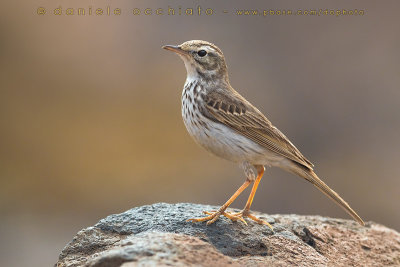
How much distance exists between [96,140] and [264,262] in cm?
751

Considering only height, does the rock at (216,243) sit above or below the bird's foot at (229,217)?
below

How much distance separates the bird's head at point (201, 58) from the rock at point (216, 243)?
4.79 feet

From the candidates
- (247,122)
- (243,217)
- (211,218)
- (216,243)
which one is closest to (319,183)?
(243,217)

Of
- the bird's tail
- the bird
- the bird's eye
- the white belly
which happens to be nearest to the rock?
the bird

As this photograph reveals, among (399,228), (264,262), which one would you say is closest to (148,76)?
(399,228)

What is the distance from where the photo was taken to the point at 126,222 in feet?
18.6

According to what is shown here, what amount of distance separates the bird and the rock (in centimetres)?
27

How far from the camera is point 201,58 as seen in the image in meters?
6.52

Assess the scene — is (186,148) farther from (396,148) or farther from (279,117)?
(396,148)

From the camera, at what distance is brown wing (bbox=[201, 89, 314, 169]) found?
6.15 metres

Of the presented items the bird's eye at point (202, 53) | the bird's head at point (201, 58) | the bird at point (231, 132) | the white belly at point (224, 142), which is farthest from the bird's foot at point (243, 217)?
the bird's eye at point (202, 53)

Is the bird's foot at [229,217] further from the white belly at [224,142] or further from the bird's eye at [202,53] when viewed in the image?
the bird's eye at [202,53]

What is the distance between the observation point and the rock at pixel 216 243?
14.8ft

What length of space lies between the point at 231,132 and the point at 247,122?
260 millimetres
